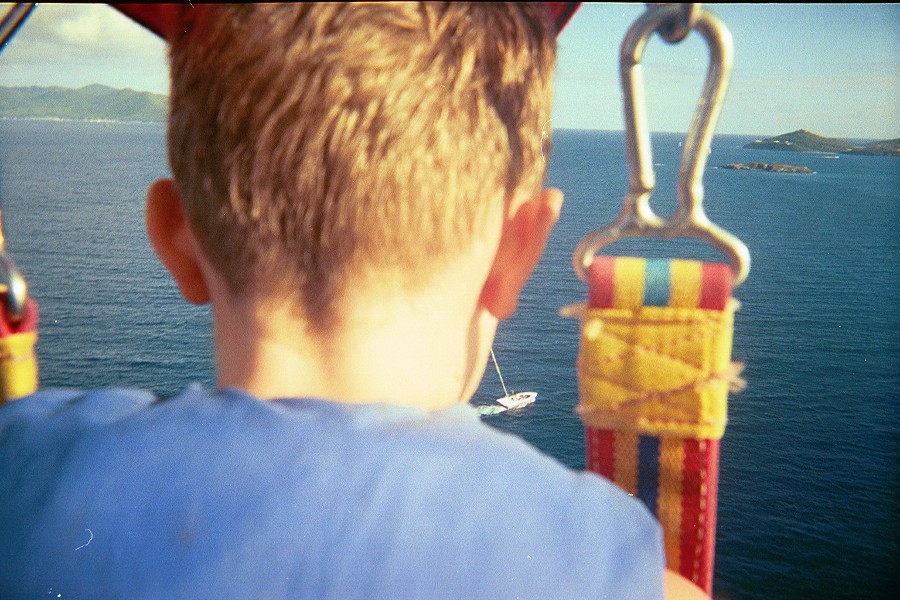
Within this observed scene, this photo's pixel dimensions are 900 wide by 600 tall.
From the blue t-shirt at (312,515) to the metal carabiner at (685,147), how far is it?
8.5 inches

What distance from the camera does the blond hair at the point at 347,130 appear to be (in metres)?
0.66

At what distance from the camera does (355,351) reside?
0.70m

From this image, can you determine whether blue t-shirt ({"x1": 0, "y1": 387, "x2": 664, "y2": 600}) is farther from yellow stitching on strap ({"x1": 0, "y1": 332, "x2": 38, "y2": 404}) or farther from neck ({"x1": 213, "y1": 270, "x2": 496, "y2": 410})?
yellow stitching on strap ({"x1": 0, "y1": 332, "x2": 38, "y2": 404})

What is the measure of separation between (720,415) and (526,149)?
1.04 feet

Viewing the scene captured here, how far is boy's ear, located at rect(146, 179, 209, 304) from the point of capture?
0.78m

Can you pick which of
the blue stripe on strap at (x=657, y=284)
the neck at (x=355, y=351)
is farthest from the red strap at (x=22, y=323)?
the blue stripe on strap at (x=657, y=284)

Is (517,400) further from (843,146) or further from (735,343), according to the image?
(843,146)

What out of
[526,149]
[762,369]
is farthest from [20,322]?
[762,369]

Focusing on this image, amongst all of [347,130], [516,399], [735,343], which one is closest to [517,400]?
[516,399]

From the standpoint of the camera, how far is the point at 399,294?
0.71 metres

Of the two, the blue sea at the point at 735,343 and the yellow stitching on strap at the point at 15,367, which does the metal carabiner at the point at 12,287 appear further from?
the blue sea at the point at 735,343

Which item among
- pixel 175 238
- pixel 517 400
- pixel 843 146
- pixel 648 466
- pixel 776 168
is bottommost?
pixel 517 400

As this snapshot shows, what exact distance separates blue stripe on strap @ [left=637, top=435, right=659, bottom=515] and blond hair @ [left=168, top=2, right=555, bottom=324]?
276 mm

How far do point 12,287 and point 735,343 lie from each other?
4769 cm
